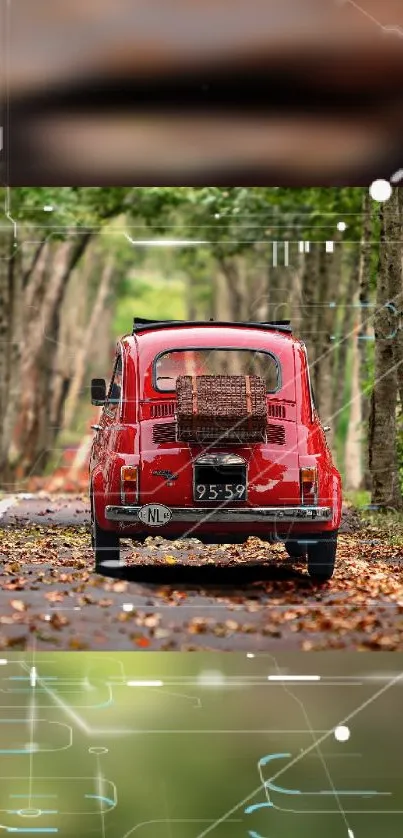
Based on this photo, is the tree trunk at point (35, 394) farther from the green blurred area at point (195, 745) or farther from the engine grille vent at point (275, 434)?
the green blurred area at point (195, 745)

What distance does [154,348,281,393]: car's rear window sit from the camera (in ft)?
18.4

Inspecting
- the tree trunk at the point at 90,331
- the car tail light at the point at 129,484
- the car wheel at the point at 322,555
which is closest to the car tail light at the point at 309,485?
the car wheel at the point at 322,555

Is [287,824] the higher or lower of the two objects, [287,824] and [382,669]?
the lower

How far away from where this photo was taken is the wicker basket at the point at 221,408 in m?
5.32

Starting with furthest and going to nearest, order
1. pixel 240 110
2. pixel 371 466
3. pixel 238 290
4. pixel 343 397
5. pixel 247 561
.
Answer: pixel 238 290 → pixel 343 397 → pixel 371 466 → pixel 247 561 → pixel 240 110

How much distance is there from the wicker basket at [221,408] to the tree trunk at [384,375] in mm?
749

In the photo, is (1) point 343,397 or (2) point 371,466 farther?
(1) point 343,397

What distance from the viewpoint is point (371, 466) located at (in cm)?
623

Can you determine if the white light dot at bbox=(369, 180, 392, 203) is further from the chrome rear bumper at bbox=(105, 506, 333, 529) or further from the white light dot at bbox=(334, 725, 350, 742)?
the white light dot at bbox=(334, 725, 350, 742)

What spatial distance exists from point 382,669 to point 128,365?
1770 mm

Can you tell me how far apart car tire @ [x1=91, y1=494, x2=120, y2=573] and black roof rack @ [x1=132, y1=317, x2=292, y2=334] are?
34.8 inches

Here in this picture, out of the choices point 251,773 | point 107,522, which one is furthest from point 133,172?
point 251,773

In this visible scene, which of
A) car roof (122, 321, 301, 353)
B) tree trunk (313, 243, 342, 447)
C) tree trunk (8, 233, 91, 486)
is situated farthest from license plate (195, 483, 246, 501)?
tree trunk (8, 233, 91, 486)

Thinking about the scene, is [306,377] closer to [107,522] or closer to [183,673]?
[107,522]
